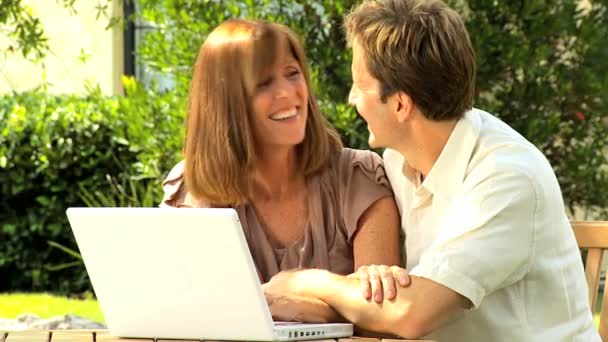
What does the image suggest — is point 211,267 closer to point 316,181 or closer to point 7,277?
point 316,181

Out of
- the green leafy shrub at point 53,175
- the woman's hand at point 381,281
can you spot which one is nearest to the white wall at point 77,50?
the green leafy shrub at point 53,175

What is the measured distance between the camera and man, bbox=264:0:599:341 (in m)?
3.07

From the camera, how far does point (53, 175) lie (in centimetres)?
823

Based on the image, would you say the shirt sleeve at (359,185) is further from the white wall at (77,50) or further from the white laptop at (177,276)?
the white wall at (77,50)

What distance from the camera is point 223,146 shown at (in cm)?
357

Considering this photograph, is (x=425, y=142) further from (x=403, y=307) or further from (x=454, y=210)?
(x=403, y=307)

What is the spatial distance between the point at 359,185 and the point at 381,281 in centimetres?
52

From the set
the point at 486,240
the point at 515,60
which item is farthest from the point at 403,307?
the point at 515,60

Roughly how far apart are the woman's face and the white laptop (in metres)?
0.68

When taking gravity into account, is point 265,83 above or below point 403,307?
above

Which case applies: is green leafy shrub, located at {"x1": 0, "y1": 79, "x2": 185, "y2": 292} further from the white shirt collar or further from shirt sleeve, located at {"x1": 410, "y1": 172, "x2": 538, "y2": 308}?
shirt sleeve, located at {"x1": 410, "y1": 172, "x2": 538, "y2": 308}

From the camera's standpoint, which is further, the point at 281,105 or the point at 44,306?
the point at 44,306

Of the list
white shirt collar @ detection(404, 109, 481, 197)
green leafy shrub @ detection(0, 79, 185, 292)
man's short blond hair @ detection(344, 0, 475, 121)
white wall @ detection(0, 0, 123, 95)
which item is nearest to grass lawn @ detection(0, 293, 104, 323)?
green leafy shrub @ detection(0, 79, 185, 292)

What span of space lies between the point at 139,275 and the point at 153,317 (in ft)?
0.37
